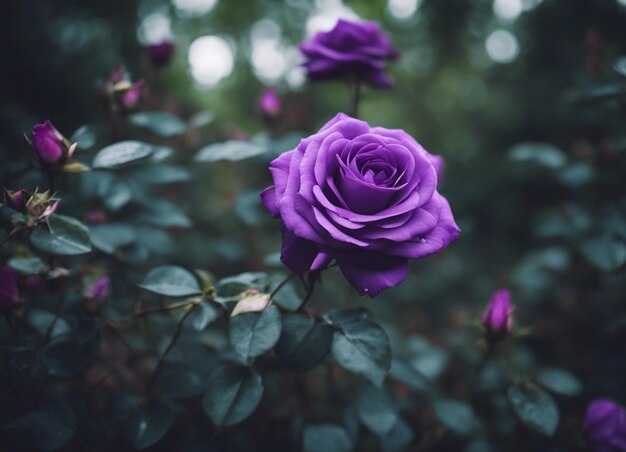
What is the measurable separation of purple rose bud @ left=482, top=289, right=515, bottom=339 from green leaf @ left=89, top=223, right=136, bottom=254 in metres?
0.98

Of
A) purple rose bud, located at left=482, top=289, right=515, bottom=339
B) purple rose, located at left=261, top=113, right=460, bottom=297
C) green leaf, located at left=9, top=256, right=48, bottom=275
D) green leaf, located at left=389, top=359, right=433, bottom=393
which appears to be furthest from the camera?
green leaf, located at left=389, top=359, right=433, bottom=393

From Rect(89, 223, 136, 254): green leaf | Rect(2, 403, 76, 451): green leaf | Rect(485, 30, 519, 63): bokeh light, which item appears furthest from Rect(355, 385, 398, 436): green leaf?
Rect(485, 30, 519, 63): bokeh light

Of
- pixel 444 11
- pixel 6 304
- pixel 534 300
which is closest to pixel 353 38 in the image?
pixel 6 304

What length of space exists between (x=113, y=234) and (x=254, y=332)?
2.17 ft

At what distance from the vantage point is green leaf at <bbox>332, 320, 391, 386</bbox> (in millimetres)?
848

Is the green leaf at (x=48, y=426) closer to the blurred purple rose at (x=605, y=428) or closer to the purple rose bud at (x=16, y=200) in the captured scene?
the purple rose bud at (x=16, y=200)

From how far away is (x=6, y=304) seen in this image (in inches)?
36.8

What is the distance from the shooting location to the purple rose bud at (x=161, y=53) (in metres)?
1.51

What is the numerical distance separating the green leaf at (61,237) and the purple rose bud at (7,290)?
106 millimetres

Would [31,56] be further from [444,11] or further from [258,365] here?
[444,11]

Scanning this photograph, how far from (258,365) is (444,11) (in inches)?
109

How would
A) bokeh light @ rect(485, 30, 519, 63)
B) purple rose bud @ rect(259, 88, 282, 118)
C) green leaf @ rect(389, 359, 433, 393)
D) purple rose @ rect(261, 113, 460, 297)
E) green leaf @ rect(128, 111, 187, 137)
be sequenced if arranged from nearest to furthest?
1. purple rose @ rect(261, 113, 460, 297)
2. green leaf @ rect(389, 359, 433, 393)
3. green leaf @ rect(128, 111, 187, 137)
4. purple rose bud @ rect(259, 88, 282, 118)
5. bokeh light @ rect(485, 30, 519, 63)

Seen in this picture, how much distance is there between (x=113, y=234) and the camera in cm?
126

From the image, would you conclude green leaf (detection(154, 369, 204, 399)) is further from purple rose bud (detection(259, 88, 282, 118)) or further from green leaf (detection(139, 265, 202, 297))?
purple rose bud (detection(259, 88, 282, 118))
